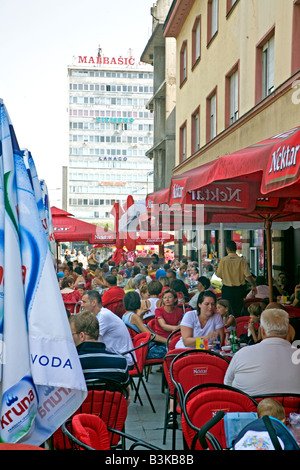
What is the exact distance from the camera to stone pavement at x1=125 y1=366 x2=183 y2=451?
21.9ft

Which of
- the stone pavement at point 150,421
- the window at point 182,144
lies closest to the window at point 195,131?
the window at point 182,144

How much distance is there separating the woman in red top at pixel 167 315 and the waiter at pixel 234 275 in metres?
3.35

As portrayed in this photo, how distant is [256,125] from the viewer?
15531mm

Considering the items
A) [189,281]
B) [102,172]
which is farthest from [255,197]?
[102,172]

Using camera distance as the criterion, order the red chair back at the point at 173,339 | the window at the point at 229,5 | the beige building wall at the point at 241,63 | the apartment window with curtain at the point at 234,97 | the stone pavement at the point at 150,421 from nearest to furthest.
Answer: the stone pavement at the point at 150,421
the red chair back at the point at 173,339
the beige building wall at the point at 241,63
the apartment window with curtain at the point at 234,97
the window at the point at 229,5

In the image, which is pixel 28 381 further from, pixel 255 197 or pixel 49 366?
pixel 255 197

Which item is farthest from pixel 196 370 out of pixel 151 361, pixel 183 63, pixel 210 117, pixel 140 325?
pixel 183 63

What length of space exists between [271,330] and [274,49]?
10.9 meters

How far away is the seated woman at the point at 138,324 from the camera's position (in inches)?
346

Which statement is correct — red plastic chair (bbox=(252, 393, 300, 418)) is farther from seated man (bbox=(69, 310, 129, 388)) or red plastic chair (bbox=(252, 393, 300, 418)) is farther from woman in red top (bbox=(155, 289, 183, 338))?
woman in red top (bbox=(155, 289, 183, 338))

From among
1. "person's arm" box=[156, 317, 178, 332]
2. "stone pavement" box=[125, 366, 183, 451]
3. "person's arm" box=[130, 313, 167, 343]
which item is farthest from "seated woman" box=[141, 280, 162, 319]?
"stone pavement" box=[125, 366, 183, 451]

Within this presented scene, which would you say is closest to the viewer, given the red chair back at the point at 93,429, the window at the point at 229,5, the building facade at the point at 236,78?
the red chair back at the point at 93,429

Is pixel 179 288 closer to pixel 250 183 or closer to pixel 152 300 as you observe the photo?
pixel 152 300

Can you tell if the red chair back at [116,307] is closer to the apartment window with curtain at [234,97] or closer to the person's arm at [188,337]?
the person's arm at [188,337]
